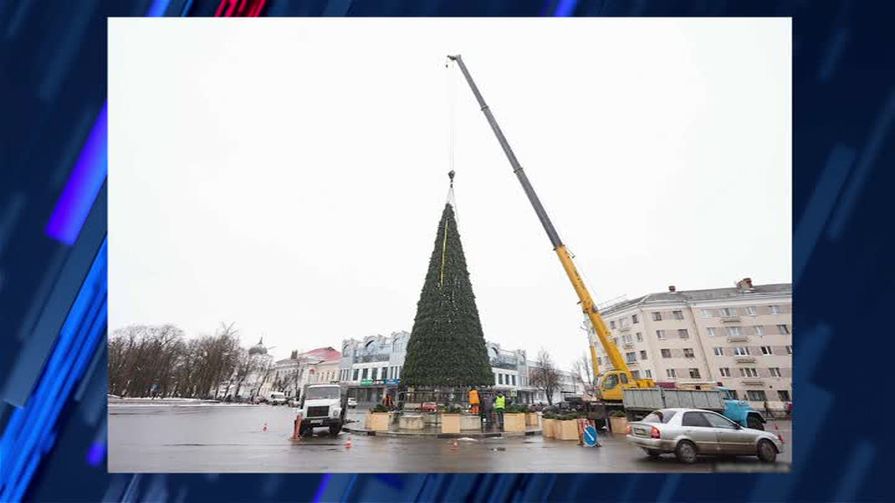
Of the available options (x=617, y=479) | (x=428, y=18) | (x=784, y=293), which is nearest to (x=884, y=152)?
(x=784, y=293)

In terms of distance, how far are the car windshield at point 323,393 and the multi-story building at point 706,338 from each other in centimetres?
425

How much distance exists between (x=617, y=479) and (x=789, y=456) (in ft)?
5.79

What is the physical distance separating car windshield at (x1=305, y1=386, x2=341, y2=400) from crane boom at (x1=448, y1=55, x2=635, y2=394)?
4.13 meters

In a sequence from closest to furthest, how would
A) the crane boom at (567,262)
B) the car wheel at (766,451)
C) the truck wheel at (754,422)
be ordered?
the car wheel at (766,451) < the truck wheel at (754,422) < the crane boom at (567,262)

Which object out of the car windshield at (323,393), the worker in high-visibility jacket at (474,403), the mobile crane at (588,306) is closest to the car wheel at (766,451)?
the mobile crane at (588,306)

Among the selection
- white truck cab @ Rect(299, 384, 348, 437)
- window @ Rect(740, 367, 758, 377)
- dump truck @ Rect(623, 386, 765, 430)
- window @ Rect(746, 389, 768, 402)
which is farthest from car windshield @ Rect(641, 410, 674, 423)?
white truck cab @ Rect(299, 384, 348, 437)

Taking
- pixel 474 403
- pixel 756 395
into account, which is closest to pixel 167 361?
pixel 474 403

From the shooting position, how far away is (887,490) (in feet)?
12.8

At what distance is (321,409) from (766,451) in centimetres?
565

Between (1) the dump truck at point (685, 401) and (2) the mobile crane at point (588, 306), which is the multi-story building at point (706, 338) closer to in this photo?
(2) the mobile crane at point (588, 306)

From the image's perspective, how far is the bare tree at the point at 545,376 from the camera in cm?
775

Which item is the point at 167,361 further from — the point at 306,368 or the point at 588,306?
the point at 588,306

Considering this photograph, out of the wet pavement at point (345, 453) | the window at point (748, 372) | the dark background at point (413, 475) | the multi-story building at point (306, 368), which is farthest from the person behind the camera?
the multi-story building at point (306, 368)

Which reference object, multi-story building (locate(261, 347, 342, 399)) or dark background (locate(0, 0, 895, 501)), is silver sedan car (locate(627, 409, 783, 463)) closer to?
dark background (locate(0, 0, 895, 501))
